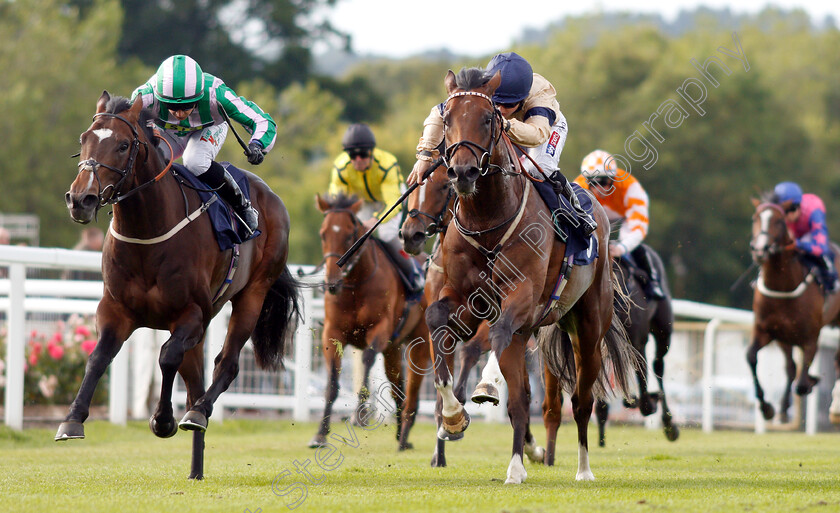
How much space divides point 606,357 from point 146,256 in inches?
→ 141

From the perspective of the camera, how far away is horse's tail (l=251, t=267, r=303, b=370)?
24.8 ft

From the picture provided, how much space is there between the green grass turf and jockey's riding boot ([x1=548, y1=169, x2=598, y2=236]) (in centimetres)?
150

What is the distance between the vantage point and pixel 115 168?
554 centimetres

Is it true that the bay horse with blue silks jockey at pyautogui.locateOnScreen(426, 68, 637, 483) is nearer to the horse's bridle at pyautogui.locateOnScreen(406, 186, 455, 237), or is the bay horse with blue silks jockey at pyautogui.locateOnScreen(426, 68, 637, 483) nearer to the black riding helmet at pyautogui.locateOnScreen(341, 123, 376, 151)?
the horse's bridle at pyautogui.locateOnScreen(406, 186, 455, 237)

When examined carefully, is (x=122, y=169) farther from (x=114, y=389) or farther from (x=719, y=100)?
(x=719, y=100)

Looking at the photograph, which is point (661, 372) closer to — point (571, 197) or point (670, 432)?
point (670, 432)

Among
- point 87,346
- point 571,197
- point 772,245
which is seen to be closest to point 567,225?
point 571,197

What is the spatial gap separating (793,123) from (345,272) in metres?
32.6

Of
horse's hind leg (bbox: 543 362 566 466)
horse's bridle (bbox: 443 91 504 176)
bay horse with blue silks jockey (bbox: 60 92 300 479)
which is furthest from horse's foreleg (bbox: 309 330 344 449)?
horse's bridle (bbox: 443 91 504 176)

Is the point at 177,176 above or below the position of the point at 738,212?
below

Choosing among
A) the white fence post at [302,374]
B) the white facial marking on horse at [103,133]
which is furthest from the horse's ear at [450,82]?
the white fence post at [302,374]

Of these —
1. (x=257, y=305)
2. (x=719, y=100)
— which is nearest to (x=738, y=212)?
(x=719, y=100)

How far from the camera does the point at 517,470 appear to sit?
586 centimetres

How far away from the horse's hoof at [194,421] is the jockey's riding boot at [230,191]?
127 cm
